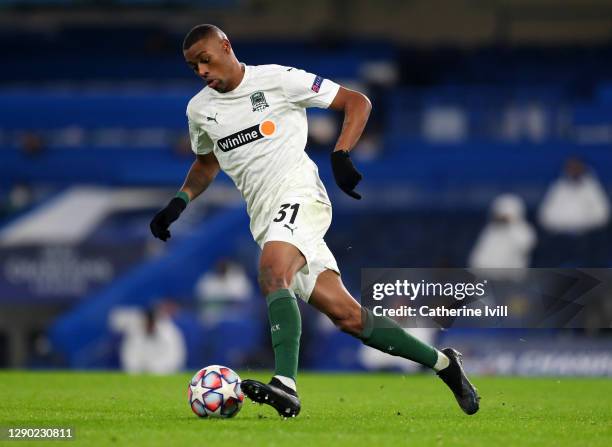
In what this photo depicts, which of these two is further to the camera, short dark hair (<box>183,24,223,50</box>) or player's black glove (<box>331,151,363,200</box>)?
short dark hair (<box>183,24,223,50</box>)

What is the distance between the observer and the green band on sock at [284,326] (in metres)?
7.06

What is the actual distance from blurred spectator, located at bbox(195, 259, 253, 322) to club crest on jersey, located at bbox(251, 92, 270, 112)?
32.5ft

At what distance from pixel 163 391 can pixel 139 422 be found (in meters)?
3.10

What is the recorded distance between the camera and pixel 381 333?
7.56m

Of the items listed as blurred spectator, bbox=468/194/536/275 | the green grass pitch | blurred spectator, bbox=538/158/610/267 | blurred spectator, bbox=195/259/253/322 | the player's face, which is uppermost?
blurred spectator, bbox=538/158/610/267

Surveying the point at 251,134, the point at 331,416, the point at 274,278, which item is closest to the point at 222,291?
the point at 331,416

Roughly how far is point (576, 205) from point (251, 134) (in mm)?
11418

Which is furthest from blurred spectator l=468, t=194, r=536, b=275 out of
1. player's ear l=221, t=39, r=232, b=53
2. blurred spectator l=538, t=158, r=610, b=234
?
player's ear l=221, t=39, r=232, b=53

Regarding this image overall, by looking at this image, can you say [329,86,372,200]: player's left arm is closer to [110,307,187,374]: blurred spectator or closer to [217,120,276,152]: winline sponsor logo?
[217,120,276,152]: winline sponsor logo

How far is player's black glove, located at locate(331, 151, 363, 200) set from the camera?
23.6 feet

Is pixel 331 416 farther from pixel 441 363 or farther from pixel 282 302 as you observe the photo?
pixel 282 302

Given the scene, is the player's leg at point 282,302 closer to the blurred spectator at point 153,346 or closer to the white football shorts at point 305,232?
the white football shorts at point 305,232

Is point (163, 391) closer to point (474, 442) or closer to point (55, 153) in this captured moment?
point (474, 442)

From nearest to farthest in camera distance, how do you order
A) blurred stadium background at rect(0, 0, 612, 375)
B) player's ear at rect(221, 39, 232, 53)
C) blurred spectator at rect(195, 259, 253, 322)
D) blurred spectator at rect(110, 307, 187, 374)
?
player's ear at rect(221, 39, 232, 53)
blurred spectator at rect(110, 307, 187, 374)
blurred stadium background at rect(0, 0, 612, 375)
blurred spectator at rect(195, 259, 253, 322)
